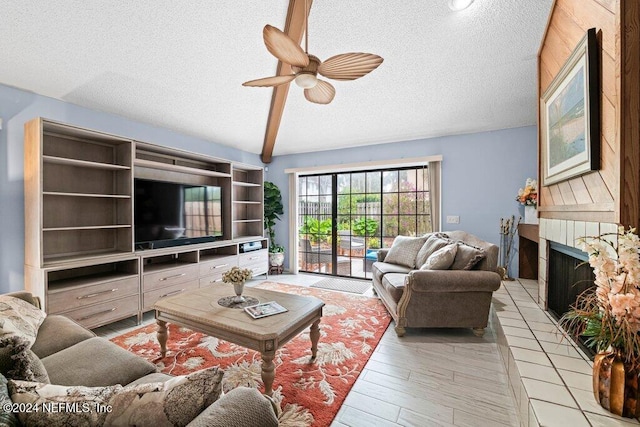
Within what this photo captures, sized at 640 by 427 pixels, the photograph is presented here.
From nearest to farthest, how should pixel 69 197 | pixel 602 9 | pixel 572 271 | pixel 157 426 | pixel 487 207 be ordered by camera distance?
pixel 157 426 → pixel 602 9 → pixel 572 271 → pixel 69 197 → pixel 487 207

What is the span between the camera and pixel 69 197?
285 cm

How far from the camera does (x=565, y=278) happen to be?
78.4 inches

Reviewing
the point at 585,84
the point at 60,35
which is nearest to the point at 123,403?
the point at 585,84

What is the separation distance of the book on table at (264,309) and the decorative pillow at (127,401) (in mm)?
1133

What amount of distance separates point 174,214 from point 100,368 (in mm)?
2543

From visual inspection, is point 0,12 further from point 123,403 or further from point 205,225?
Answer: point 123,403

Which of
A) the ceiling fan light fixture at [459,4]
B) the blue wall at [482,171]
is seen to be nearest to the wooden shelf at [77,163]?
the ceiling fan light fixture at [459,4]

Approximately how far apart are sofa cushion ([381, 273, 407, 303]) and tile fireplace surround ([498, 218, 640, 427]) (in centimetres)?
83

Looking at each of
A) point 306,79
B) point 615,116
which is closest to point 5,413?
point 306,79

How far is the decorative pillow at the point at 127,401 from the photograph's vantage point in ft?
2.24

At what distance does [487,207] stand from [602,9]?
2802 millimetres

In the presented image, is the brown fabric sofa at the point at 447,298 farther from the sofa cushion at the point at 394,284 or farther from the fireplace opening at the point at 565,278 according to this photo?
the fireplace opening at the point at 565,278

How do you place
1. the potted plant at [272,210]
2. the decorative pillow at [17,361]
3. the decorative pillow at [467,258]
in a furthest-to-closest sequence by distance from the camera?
the potted plant at [272,210] < the decorative pillow at [467,258] < the decorative pillow at [17,361]

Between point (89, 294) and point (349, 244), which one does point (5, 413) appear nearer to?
point (89, 294)
